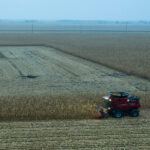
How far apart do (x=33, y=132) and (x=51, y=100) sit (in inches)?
217

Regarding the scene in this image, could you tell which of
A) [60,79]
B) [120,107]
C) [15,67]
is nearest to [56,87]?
[60,79]

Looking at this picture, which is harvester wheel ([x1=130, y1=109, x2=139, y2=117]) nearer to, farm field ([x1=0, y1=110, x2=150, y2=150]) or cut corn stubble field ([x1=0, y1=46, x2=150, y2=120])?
farm field ([x1=0, y1=110, x2=150, y2=150])

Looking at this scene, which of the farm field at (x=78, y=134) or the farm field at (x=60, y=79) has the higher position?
the farm field at (x=78, y=134)

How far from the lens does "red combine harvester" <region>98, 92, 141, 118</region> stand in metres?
17.9

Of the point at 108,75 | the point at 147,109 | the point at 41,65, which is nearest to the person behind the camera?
the point at 147,109

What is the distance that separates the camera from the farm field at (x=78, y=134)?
1384 centimetres

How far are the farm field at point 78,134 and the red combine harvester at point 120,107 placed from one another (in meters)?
0.46

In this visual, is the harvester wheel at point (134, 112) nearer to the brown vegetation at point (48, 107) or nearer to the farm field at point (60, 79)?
the brown vegetation at point (48, 107)

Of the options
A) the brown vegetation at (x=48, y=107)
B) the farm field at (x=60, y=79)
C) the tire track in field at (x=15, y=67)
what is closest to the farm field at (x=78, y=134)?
the brown vegetation at (x=48, y=107)

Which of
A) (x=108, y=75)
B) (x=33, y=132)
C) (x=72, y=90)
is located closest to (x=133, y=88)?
(x=72, y=90)

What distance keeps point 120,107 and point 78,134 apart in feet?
11.0

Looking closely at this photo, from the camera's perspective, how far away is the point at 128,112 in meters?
18.3

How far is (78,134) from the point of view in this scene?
49.6 ft

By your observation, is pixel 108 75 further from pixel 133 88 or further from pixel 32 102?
pixel 32 102
